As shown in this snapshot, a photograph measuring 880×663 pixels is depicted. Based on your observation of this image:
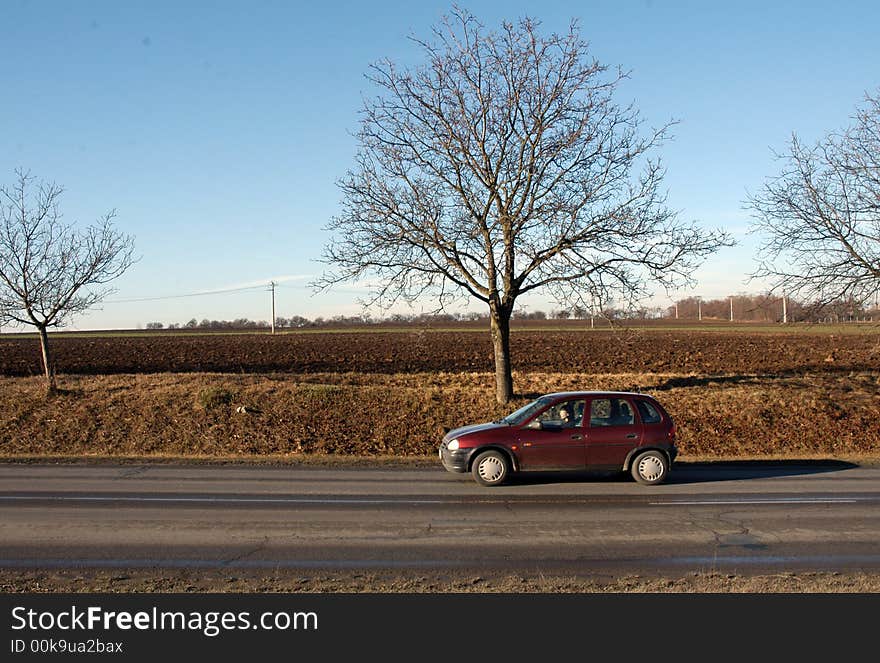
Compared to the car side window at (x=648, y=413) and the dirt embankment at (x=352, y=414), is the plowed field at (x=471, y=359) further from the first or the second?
the car side window at (x=648, y=413)

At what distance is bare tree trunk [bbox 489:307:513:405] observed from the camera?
21641 millimetres

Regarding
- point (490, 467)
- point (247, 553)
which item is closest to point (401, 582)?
point (247, 553)

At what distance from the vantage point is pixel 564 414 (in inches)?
543

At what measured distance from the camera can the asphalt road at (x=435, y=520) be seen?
342 inches

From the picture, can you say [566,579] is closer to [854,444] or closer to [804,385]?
[854,444]

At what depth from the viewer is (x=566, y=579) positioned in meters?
7.81

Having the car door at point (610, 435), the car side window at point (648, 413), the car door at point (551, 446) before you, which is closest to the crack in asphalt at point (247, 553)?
the car door at point (551, 446)

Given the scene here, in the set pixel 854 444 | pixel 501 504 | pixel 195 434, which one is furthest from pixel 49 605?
pixel 854 444

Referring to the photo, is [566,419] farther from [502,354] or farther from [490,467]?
[502,354]

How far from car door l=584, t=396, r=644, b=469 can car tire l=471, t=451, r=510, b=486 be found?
154 cm

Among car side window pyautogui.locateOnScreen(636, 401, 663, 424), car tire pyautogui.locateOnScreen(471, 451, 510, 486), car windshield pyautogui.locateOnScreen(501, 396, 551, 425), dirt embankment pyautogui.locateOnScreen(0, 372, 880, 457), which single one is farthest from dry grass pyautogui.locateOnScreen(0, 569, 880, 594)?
dirt embankment pyautogui.locateOnScreen(0, 372, 880, 457)

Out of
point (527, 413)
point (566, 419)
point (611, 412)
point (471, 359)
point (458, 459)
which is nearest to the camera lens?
point (458, 459)

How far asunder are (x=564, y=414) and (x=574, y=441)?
0.52m

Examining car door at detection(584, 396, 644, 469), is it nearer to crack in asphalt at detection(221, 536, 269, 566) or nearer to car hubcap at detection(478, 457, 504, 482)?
car hubcap at detection(478, 457, 504, 482)
